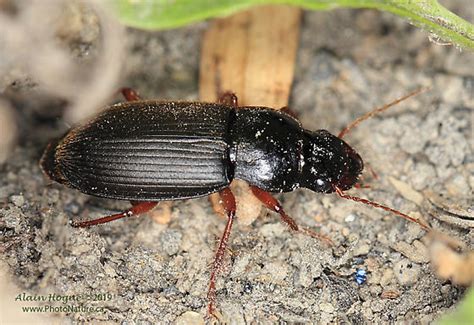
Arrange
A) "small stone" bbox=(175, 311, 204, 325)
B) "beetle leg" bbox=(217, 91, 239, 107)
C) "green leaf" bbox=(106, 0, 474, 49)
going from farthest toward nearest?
"beetle leg" bbox=(217, 91, 239, 107) < "small stone" bbox=(175, 311, 204, 325) < "green leaf" bbox=(106, 0, 474, 49)

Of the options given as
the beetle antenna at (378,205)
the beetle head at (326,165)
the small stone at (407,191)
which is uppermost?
the beetle head at (326,165)

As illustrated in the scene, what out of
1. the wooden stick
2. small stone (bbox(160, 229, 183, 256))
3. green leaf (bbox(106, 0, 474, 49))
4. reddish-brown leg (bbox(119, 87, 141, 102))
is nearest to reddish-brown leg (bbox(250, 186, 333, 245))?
small stone (bbox(160, 229, 183, 256))

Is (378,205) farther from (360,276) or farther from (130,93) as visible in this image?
(130,93)

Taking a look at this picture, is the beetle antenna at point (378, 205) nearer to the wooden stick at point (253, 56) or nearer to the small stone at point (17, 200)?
the wooden stick at point (253, 56)

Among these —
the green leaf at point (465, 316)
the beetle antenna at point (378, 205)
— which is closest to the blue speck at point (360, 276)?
the beetle antenna at point (378, 205)

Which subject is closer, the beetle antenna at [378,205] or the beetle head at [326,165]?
the beetle antenna at [378,205]

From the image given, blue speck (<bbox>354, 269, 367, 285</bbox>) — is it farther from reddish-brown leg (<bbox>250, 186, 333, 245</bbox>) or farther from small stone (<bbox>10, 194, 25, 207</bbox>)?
small stone (<bbox>10, 194, 25, 207</bbox>)

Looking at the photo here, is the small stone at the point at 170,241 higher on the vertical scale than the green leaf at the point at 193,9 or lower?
lower
